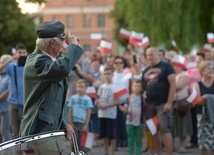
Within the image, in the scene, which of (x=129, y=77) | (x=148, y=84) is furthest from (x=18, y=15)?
(x=148, y=84)

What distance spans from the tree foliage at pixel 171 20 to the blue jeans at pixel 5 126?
15.7 meters

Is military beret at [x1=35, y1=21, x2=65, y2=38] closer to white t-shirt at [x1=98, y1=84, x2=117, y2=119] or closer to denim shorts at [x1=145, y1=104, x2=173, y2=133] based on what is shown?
denim shorts at [x1=145, y1=104, x2=173, y2=133]

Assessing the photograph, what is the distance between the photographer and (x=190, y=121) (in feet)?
49.1

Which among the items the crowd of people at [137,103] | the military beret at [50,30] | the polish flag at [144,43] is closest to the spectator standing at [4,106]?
the crowd of people at [137,103]

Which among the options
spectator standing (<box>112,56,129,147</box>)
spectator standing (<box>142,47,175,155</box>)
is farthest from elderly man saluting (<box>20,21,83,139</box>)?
spectator standing (<box>112,56,129,147</box>)

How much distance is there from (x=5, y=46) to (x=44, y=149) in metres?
41.9

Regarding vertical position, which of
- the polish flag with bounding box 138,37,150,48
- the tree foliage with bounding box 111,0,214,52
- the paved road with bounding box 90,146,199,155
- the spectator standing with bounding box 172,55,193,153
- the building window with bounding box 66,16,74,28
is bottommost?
the paved road with bounding box 90,146,199,155

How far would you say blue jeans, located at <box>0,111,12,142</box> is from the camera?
41.7 feet

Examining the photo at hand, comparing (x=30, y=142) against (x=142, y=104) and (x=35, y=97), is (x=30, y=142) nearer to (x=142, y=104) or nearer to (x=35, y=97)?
(x=35, y=97)

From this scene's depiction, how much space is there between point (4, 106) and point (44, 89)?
7254mm

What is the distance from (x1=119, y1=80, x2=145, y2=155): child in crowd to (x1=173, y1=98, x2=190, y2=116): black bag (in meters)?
1.78

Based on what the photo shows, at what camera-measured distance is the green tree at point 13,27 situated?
47.2 metres

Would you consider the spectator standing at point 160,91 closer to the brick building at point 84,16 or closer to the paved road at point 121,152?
the paved road at point 121,152

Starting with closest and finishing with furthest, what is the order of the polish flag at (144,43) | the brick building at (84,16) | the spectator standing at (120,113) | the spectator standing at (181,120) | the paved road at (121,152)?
the paved road at (121,152) < the spectator standing at (181,120) < the spectator standing at (120,113) < the polish flag at (144,43) < the brick building at (84,16)
